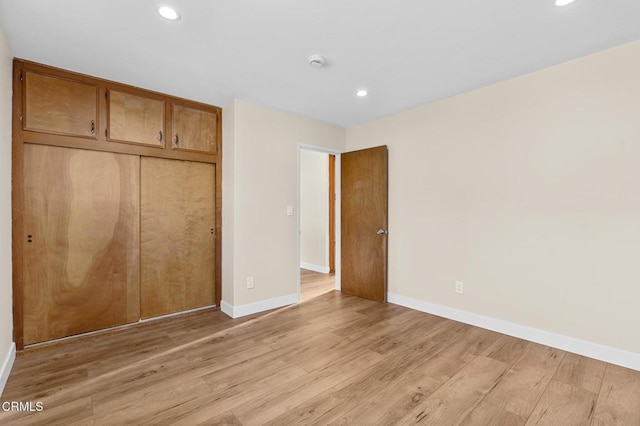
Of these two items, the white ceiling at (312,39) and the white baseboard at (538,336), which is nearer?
the white ceiling at (312,39)

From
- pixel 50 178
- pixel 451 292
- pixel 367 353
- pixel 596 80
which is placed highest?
pixel 596 80

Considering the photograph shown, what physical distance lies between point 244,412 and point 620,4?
3.33 meters

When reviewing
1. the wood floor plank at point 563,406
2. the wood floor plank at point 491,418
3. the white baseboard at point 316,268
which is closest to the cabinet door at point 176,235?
the white baseboard at point 316,268

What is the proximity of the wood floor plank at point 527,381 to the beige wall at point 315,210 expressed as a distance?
3.64 m

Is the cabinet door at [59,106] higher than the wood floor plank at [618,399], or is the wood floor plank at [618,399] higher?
the cabinet door at [59,106]

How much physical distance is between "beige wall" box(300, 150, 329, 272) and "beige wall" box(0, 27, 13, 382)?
13.8 ft

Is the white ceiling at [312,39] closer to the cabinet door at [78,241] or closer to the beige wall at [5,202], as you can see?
the beige wall at [5,202]

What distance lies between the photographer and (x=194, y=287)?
11.1 feet

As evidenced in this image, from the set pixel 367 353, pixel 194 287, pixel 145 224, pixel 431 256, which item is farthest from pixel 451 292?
pixel 145 224

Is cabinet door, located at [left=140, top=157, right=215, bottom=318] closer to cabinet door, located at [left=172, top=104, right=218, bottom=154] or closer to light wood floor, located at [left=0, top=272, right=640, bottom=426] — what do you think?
cabinet door, located at [left=172, top=104, right=218, bottom=154]

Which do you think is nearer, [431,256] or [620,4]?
[620,4]

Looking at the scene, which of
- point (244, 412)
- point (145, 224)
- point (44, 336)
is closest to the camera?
point (244, 412)

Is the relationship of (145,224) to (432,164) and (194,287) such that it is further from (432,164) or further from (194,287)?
(432,164)

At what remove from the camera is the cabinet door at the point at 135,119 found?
9.23ft
